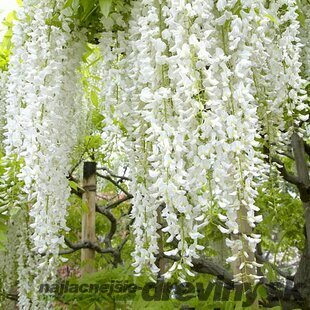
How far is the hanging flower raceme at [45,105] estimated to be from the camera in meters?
1.81

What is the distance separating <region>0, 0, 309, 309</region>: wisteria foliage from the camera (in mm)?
1430

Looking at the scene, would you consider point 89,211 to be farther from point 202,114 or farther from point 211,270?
point 202,114

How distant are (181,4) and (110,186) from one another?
11.9 ft

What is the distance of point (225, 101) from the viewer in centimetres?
150

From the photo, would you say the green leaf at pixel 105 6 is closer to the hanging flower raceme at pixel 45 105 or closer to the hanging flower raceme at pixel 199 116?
the hanging flower raceme at pixel 199 116

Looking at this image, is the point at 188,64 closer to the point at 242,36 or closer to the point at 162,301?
the point at 242,36

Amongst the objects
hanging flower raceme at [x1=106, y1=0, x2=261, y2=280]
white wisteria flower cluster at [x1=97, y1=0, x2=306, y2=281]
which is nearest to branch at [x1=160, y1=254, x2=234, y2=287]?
white wisteria flower cluster at [x1=97, y1=0, x2=306, y2=281]

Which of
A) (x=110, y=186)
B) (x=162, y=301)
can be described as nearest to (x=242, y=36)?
(x=162, y=301)

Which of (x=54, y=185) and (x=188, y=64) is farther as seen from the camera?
(x=54, y=185)

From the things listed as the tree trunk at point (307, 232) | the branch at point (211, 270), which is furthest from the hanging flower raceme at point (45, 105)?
the tree trunk at point (307, 232)

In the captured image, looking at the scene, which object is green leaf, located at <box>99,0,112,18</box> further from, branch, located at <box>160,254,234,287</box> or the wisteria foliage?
branch, located at <box>160,254,234,287</box>

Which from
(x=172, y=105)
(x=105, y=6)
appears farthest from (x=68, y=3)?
(x=172, y=105)

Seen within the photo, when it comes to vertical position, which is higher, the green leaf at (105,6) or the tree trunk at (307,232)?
the green leaf at (105,6)

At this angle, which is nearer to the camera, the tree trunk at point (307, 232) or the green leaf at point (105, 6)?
the green leaf at point (105, 6)
